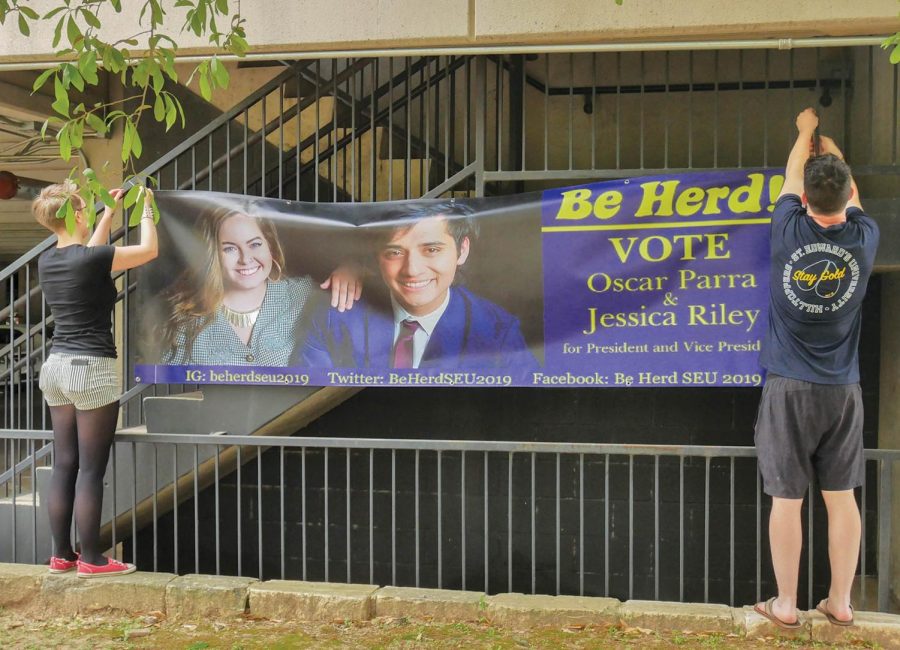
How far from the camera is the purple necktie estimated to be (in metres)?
5.11

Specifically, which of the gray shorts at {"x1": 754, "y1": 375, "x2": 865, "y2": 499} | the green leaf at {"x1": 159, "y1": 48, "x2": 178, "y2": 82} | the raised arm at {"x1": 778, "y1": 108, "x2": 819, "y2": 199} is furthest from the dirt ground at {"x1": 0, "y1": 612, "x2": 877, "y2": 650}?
the green leaf at {"x1": 159, "y1": 48, "x2": 178, "y2": 82}

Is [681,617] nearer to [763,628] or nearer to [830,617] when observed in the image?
[763,628]

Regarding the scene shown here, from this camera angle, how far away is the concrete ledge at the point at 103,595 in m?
4.77

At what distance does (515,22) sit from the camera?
4.94m

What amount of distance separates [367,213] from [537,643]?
8.31ft

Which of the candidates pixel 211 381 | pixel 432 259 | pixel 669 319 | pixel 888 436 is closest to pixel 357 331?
pixel 432 259

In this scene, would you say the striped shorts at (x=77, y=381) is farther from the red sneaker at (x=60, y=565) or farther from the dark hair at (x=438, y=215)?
the dark hair at (x=438, y=215)

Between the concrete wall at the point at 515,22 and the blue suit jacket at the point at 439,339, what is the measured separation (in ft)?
4.91

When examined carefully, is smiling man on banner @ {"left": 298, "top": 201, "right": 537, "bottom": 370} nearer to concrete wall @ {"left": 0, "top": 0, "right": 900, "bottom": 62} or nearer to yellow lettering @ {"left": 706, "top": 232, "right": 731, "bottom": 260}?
concrete wall @ {"left": 0, "top": 0, "right": 900, "bottom": 62}

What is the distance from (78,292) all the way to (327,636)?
2.21 metres

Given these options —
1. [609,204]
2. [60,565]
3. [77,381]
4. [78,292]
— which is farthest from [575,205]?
[60,565]

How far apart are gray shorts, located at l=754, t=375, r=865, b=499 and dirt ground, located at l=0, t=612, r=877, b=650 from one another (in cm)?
78

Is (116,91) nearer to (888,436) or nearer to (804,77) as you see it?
(804,77)

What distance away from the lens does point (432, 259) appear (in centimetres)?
512
